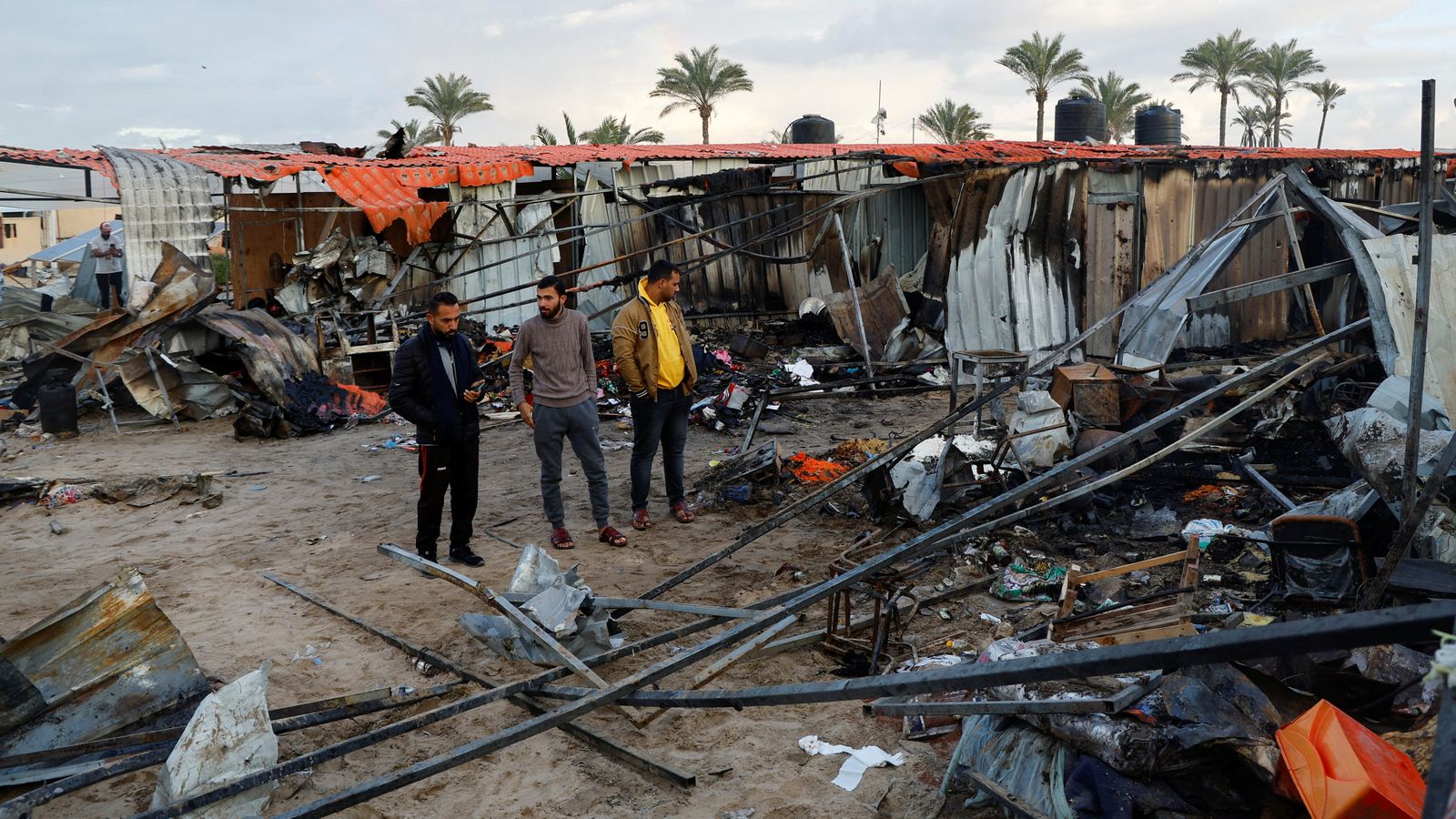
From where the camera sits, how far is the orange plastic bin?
277cm

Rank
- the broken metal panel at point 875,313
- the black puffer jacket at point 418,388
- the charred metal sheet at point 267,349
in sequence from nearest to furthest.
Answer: the black puffer jacket at point 418,388, the charred metal sheet at point 267,349, the broken metal panel at point 875,313

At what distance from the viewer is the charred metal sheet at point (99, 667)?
3684 mm

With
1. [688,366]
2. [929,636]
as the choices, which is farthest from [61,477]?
[929,636]

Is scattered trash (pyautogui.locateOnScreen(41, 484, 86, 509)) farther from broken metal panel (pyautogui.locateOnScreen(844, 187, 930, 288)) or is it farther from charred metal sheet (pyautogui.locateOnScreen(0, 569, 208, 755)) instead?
broken metal panel (pyautogui.locateOnScreen(844, 187, 930, 288))

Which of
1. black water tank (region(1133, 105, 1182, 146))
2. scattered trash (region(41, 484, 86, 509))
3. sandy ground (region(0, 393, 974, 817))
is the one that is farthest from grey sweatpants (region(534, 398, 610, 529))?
black water tank (region(1133, 105, 1182, 146))

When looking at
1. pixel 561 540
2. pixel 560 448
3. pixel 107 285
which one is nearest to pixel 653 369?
pixel 560 448

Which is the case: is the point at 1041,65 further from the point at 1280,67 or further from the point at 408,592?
the point at 408,592

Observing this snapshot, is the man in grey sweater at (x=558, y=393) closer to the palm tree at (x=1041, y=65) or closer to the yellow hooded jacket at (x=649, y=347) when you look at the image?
the yellow hooded jacket at (x=649, y=347)

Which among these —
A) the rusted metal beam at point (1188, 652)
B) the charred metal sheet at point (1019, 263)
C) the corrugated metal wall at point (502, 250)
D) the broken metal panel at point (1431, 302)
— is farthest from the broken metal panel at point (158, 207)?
the broken metal panel at point (1431, 302)

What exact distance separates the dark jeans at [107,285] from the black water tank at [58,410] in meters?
5.43

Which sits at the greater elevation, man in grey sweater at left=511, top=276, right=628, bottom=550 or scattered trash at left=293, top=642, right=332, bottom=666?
man in grey sweater at left=511, top=276, right=628, bottom=550

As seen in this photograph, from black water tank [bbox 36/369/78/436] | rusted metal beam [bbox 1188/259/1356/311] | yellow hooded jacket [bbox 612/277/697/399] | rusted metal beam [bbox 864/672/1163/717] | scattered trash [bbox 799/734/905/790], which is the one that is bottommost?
scattered trash [bbox 799/734/905/790]

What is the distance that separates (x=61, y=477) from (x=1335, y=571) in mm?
9517

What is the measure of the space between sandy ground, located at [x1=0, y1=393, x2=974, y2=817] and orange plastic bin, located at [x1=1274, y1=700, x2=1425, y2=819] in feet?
3.87
